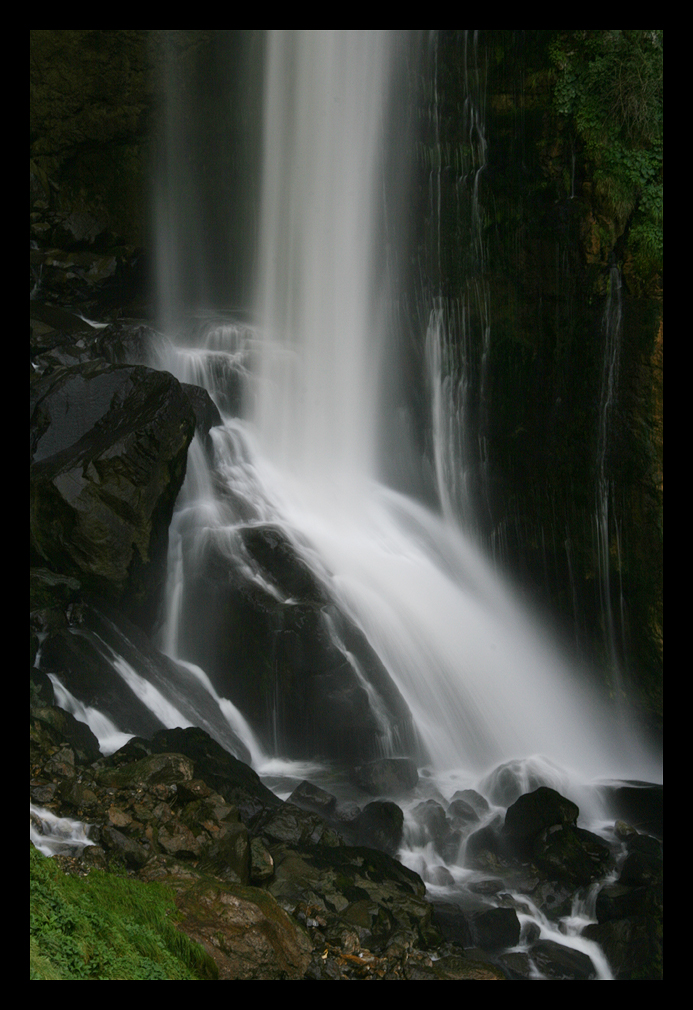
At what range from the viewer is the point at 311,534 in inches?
378

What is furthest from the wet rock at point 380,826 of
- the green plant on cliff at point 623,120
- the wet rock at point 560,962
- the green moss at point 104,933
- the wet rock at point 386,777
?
the green plant on cliff at point 623,120

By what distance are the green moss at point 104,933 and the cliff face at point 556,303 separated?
21.7 ft

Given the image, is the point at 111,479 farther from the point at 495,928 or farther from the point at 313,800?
the point at 495,928

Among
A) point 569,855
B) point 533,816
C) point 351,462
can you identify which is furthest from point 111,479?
point 569,855

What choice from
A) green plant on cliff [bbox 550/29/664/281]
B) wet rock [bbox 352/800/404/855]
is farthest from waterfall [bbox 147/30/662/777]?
green plant on cliff [bbox 550/29/664/281]

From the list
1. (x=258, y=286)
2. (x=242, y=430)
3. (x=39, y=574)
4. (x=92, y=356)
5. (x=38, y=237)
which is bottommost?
(x=39, y=574)

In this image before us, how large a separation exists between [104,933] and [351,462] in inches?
332

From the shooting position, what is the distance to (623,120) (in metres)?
8.97

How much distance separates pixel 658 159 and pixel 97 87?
8915 millimetres

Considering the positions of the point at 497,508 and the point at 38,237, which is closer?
the point at 497,508

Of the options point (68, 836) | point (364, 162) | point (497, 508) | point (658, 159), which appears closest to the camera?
point (68, 836)

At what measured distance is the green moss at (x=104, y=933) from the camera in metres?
3.69

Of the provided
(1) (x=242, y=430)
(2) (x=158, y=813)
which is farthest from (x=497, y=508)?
(2) (x=158, y=813)

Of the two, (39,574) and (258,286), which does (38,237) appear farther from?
(39,574)
